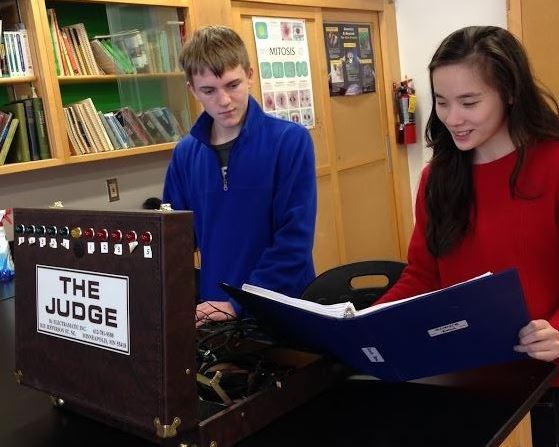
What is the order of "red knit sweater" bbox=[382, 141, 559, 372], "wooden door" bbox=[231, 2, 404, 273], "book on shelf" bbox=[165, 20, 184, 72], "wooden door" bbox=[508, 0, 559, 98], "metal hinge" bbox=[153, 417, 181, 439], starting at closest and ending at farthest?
"metal hinge" bbox=[153, 417, 181, 439]
"red knit sweater" bbox=[382, 141, 559, 372]
"book on shelf" bbox=[165, 20, 184, 72]
"wooden door" bbox=[508, 0, 559, 98]
"wooden door" bbox=[231, 2, 404, 273]

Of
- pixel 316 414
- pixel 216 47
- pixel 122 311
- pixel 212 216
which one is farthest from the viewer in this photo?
pixel 212 216

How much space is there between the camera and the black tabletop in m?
0.89

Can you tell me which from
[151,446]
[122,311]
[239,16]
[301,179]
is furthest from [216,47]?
[239,16]

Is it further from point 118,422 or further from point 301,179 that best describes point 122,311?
point 301,179

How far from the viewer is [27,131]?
269cm

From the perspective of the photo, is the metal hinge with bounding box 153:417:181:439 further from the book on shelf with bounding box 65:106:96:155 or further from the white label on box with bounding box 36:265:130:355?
the book on shelf with bounding box 65:106:96:155

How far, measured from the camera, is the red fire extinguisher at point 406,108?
4.54 meters

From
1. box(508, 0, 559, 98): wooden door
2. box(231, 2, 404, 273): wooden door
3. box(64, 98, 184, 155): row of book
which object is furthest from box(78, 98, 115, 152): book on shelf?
box(508, 0, 559, 98): wooden door

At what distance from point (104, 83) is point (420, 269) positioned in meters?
2.25

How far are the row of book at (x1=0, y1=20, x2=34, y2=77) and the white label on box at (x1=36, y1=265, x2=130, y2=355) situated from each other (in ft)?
6.19

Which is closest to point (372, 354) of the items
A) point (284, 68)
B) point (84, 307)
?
point (84, 307)

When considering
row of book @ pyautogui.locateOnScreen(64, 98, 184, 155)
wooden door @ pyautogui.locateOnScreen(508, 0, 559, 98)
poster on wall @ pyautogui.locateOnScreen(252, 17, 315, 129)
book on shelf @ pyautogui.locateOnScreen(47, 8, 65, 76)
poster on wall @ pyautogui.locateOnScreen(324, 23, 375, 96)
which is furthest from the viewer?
poster on wall @ pyautogui.locateOnScreen(324, 23, 375, 96)

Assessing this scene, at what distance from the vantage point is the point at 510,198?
123 cm

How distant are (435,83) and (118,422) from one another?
0.83m
